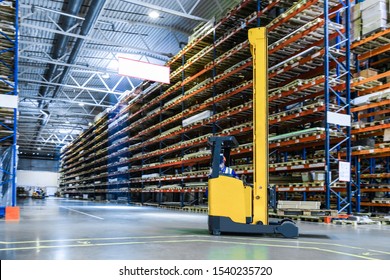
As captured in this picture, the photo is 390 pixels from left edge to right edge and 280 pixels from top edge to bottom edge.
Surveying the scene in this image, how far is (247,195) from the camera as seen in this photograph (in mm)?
5793

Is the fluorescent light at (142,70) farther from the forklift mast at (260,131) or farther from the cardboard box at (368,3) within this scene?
the forklift mast at (260,131)

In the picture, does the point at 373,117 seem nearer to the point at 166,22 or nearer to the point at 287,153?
the point at 287,153

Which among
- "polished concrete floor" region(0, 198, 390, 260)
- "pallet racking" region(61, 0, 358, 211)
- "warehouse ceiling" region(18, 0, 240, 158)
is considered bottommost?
"polished concrete floor" region(0, 198, 390, 260)

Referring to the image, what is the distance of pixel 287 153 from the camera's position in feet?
38.7

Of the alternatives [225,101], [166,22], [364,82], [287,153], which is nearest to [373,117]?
[364,82]

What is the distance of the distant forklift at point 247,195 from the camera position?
5.66 metres

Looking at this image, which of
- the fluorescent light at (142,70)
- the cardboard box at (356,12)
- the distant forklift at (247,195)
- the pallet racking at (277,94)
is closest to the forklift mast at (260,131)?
the distant forklift at (247,195)

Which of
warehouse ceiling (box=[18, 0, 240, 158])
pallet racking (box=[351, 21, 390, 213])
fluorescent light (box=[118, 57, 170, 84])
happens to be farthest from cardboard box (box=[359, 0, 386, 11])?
fluorescent light (box=[118, 57, 170, 84])

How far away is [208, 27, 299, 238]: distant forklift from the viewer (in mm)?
5660

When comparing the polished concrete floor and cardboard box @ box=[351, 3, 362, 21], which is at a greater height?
cardboard box @ box=[351, 3, 362, 21]

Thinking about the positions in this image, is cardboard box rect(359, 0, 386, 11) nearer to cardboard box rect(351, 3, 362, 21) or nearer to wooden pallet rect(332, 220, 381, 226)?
cardboard box rect(351, 3, 362, 21)

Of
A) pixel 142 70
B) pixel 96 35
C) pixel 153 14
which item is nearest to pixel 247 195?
pixel 142 70

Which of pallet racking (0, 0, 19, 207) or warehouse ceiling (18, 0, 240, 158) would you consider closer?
pallet racking (0, 0, 19, 207)

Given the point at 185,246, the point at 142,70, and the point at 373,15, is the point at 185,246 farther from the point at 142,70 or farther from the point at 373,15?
the point at 142,70
